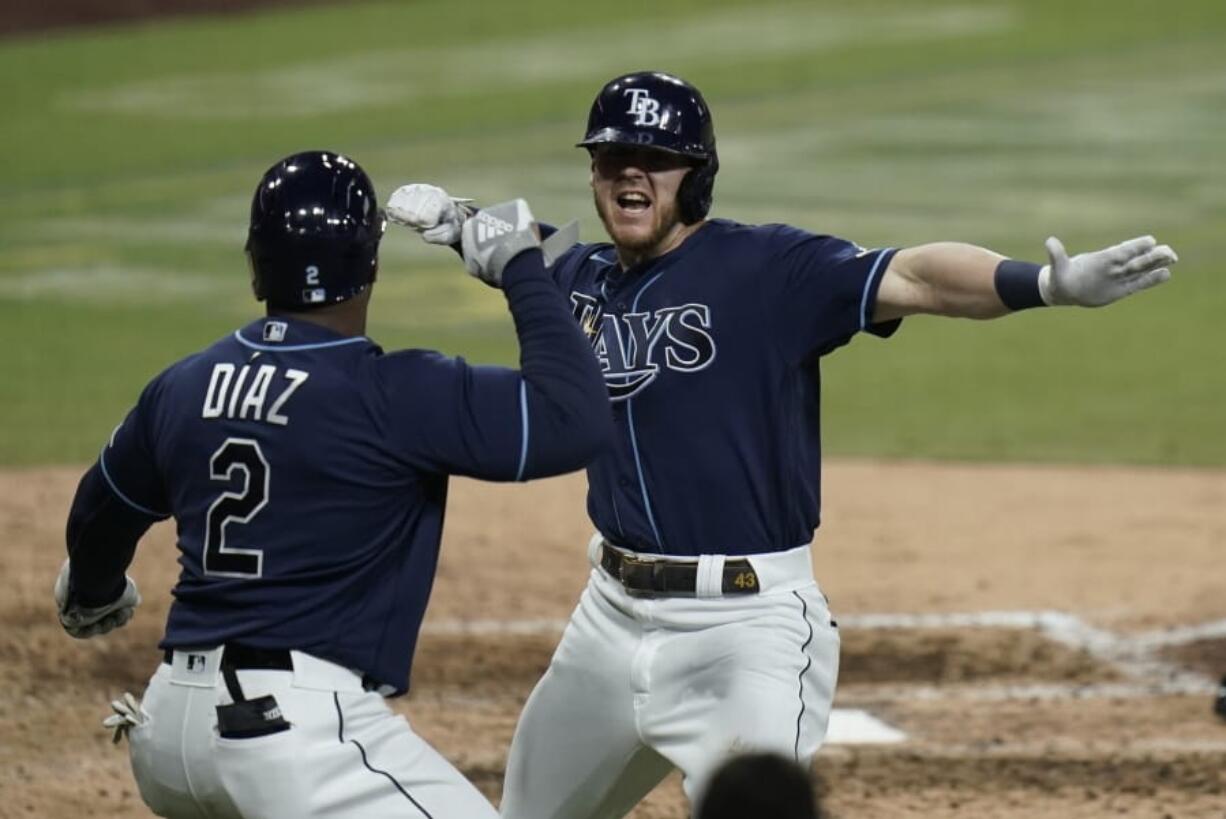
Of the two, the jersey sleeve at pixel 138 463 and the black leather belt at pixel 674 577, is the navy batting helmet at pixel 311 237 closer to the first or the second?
the jersey sleeve at pixel 138 463

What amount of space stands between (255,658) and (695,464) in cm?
125

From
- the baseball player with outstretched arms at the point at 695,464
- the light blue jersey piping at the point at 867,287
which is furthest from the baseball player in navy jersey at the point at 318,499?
the light blue jersey piping at the point at 867,287

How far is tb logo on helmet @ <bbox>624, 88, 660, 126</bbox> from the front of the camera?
529cm

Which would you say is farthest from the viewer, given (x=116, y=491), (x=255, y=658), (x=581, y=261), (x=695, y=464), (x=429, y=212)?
(x=581, y=261)

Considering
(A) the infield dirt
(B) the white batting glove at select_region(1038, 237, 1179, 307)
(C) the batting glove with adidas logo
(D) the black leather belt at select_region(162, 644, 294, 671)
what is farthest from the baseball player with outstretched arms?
(A) the infield dirt

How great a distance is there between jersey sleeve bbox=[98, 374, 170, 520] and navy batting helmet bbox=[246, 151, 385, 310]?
309 mm

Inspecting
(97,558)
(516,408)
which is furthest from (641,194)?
(97,558)

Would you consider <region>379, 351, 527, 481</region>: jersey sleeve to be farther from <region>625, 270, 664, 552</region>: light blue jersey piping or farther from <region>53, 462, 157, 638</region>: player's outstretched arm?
<region>625, 270, 664, 552</region>: light blue jersey piping

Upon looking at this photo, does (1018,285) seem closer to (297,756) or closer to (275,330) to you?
(275,330)

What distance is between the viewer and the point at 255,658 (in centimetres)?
427

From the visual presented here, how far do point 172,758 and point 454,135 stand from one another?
15.1 meters

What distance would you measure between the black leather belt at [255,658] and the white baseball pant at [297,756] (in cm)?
1

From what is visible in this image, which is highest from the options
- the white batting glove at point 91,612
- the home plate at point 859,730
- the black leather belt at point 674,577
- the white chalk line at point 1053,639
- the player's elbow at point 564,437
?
the player's elbow at point 564,437

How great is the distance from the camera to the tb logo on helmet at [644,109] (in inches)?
208
